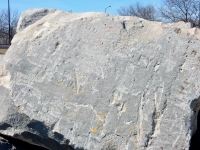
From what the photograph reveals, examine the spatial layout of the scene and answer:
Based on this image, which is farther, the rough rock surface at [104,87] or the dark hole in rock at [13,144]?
the dark hole in rock at [13,144]

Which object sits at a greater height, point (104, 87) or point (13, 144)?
point (104, 87)

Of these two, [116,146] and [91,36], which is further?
[91,36]

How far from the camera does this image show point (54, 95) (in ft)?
10.1

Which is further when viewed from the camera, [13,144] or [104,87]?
[13,144]

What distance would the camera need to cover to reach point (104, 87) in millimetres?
3086

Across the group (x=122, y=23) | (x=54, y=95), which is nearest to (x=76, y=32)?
(x=122, y=23)

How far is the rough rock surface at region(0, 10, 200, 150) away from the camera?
2947 mm

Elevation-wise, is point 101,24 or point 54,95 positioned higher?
point 101,24

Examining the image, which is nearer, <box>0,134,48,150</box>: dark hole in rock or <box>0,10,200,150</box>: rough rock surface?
<box>0,10,200,150</box>: rough rock surface

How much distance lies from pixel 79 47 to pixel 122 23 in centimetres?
53

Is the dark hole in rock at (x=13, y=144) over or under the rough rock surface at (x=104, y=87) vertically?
under

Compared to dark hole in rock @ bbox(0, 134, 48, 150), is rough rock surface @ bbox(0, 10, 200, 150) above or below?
above

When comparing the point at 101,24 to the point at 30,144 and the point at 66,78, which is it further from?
the point at 30,144

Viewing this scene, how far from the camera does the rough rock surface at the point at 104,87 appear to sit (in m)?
2.95
